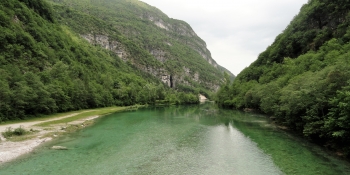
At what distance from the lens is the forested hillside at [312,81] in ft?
90.0

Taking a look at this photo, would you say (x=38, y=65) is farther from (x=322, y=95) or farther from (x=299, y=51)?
(x=299, y=51)

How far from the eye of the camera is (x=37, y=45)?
78.8m

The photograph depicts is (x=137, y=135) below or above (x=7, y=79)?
below

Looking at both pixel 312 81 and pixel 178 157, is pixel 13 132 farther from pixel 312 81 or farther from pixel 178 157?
pixel 312 81

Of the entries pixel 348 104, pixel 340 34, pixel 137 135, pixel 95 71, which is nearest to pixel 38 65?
pixel 137 135

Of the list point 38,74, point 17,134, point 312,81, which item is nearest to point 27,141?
point 17,134

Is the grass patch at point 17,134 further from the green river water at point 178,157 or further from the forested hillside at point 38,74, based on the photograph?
the forested hillside at point 38,74

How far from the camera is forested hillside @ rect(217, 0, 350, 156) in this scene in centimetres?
2744

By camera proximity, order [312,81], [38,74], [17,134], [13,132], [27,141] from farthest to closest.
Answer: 1. [38,74]
2. [312,81]
3. [17,134]
4. [13,132]
5. [27,141]

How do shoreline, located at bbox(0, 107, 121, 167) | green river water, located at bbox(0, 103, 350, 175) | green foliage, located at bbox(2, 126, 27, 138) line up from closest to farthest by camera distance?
green river water, located at bbox(0, 103, 350, 175)
shoreline, located at bbox(0, 107, 121, 167)
green foliage, located at bbox(2, 126, 27, 138)

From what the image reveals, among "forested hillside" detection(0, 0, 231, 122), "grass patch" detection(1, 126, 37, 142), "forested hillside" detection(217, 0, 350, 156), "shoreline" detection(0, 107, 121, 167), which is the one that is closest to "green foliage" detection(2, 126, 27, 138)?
"grass patch" detection(1, 126, 37, 142)

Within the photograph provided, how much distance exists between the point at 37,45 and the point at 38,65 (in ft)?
38.9

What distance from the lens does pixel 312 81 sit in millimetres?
36438

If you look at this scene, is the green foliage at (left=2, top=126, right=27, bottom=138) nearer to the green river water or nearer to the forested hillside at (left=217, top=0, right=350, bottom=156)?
the green river water
